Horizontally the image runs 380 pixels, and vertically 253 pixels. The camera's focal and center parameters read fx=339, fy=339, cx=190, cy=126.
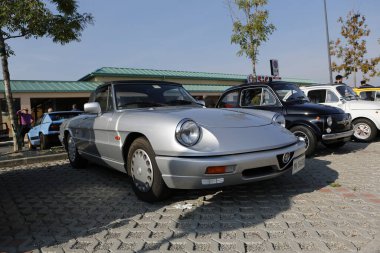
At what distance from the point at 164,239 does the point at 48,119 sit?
880 cm

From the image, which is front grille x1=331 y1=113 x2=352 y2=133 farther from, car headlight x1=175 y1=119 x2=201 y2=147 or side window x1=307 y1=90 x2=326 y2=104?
car headlight x1=175 y1=119 x2=201 y2=147

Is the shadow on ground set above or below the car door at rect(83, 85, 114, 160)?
below

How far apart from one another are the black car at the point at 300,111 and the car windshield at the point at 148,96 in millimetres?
2595

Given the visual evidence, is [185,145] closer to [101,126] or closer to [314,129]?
[101,126]

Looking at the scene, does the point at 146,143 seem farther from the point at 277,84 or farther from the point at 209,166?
the point at 277,84

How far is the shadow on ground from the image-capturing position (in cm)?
294

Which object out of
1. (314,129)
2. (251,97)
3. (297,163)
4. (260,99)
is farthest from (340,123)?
(297,163)

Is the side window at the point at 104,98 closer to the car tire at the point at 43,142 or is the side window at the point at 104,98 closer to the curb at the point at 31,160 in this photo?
the curb at the point at 31,160

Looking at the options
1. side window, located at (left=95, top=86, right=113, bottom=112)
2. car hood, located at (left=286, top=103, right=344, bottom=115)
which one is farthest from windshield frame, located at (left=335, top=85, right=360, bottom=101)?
side window, located at (left=95, top=86, right=113, bottom=112)

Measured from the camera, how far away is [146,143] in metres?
3.86

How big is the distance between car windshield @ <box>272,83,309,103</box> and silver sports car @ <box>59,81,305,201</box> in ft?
8.64

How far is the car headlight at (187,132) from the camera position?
11.4ft

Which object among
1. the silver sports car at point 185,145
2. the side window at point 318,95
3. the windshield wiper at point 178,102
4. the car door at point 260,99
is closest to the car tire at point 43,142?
the silver sports car at point 185,145

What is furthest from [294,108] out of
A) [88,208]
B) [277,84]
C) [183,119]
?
[88,208]
